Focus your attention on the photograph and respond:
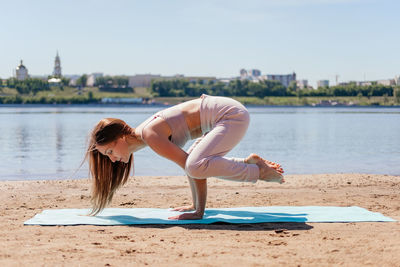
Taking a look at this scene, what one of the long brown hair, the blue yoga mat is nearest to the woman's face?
the long brown hair

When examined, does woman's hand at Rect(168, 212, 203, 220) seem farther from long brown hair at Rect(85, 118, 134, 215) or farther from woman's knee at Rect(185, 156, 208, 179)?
long brown hair at Rect(85, 118, 134, 215)

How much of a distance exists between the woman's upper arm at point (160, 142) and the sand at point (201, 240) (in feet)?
2.15

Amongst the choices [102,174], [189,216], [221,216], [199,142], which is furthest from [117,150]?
[221,216]

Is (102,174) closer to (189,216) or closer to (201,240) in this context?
(189,216)

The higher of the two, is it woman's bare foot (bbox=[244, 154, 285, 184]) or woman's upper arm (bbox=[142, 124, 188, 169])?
woman's upper arm (bbox=[142, 124, 188, 169])

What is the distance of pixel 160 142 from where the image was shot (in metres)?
4.86

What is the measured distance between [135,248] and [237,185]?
4638 millimetres

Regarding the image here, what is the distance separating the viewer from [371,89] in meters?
157

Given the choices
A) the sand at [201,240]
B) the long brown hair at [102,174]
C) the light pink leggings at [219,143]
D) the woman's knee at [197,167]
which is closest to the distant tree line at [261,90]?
the sand at [201,240]

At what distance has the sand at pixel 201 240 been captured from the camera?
11.7 feet

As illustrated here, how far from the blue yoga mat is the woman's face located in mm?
601

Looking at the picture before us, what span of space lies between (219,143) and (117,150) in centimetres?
95

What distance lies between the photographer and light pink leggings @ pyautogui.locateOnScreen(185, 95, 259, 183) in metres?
4.83

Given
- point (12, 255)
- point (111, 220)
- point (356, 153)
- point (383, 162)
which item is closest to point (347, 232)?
point (111, 220)
